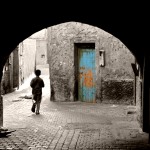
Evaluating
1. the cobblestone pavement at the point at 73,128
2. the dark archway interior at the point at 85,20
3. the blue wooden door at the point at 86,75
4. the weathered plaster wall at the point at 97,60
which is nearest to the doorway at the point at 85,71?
the blue wooden door at the point at 86,75

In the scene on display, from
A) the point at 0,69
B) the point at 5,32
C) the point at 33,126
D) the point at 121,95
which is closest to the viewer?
the point at 5,32

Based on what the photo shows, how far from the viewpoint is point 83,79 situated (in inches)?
582

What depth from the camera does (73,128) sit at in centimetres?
920

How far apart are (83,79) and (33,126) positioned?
564 centimetres

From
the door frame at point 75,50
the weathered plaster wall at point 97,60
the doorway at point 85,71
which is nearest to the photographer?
the weathered plaster wall at point 97,60

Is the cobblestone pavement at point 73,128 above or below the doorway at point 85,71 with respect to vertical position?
below

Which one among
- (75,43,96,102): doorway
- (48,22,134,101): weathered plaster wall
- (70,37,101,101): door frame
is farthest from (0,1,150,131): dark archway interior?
(75,43,96,102): doorway

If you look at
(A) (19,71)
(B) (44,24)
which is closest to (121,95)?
(B) (44,24)

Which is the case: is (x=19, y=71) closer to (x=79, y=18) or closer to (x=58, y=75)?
(x=58, y=75)

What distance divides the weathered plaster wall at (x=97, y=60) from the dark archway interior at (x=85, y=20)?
4.73m

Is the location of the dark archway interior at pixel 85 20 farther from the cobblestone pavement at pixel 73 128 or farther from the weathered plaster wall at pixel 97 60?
the weathered plaster wall at pixel 97 60

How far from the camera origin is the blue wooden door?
14.6 m

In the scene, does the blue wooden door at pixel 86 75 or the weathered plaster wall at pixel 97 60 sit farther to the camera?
the blue wooden door at pixel 86 75

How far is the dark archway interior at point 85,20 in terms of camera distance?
24.2 ft
